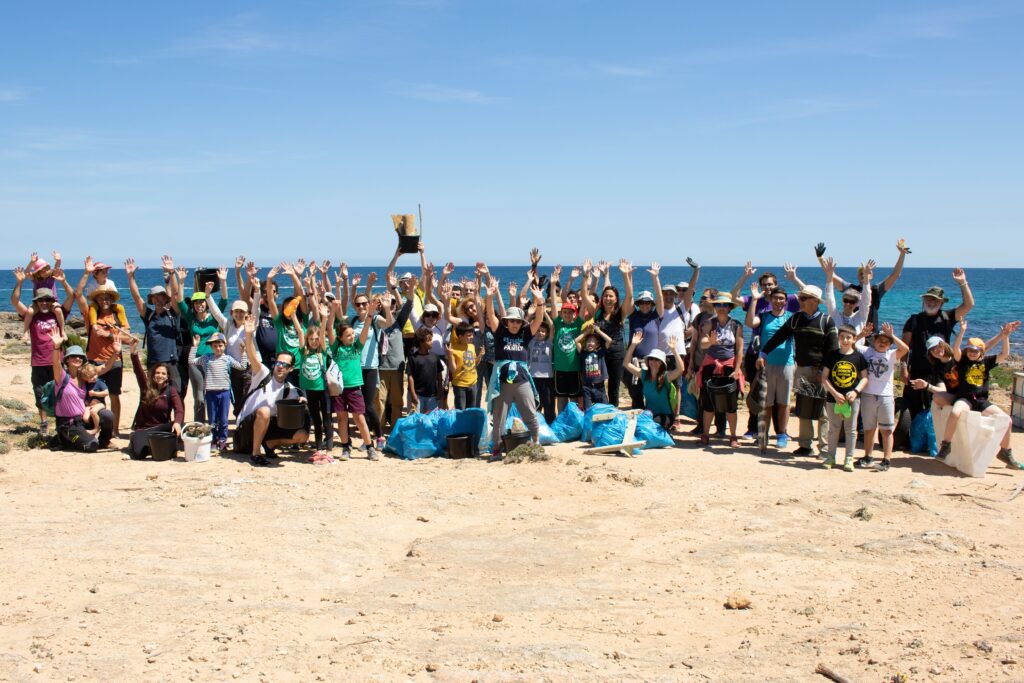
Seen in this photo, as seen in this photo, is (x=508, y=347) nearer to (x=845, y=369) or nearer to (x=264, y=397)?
(x=264, y=397)

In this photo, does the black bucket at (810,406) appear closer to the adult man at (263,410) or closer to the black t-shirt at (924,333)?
the black t-shirt at (924,333)

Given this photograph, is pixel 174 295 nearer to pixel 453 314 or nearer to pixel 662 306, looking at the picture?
pixel 453 314

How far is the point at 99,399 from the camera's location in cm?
1028

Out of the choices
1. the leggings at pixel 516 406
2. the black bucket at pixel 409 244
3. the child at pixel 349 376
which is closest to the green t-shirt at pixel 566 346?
the leggings at pixel 516 406

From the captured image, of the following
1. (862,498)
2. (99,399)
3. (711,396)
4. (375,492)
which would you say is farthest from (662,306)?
(99,399)

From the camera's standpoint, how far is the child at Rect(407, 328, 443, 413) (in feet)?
34.0

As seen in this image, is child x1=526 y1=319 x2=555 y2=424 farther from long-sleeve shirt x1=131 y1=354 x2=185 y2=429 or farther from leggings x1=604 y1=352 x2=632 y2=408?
long-sleeve shirt x1=131 y1=354 x2=185 y2=429

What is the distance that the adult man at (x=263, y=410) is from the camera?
9.49 meters

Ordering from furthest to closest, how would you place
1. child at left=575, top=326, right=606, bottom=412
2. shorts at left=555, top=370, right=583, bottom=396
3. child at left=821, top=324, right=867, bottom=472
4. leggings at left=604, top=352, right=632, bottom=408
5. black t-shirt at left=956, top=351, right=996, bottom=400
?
1. leggings at left=604, top=352, right=632, bottom=408
2. shorts at left=555, top=370, right=583, bottom=396
3. child at left=575, top=326, right=606, bottom=412
4. black t-shirt at left=956, top=351, right=996, bottom=400
5. child at left=821, top=324, right=867, bottom=472

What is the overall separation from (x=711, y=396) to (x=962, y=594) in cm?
452

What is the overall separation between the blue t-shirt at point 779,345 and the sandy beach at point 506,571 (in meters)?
1.33

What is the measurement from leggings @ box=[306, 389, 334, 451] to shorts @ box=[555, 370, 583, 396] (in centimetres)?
290

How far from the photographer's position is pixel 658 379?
10.7 metres

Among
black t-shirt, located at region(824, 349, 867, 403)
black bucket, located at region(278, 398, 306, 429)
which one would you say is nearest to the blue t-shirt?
black t-shirt, located at region(824, 349, 867, 403)
